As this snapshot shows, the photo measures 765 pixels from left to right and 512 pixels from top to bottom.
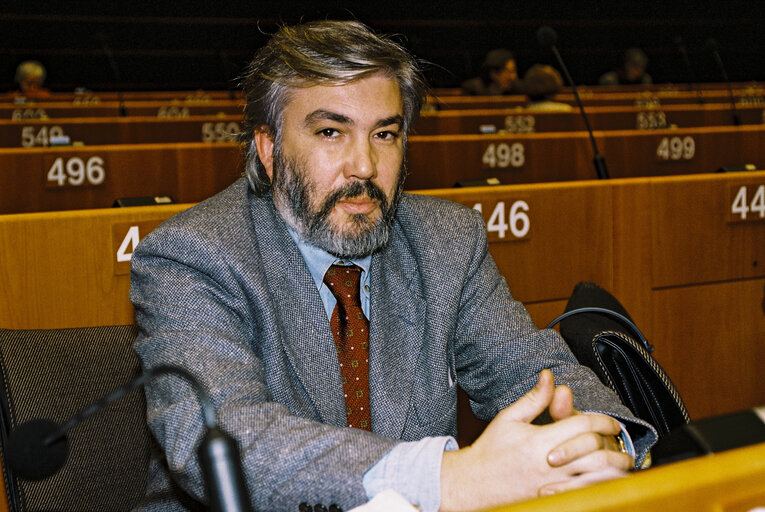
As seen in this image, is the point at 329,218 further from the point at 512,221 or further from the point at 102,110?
the point at 102,110

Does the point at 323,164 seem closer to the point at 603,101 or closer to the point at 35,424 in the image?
the point at 35,424

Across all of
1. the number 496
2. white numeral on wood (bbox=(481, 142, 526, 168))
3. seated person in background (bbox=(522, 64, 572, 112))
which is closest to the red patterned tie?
the number 496

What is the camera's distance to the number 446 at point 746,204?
239 cm

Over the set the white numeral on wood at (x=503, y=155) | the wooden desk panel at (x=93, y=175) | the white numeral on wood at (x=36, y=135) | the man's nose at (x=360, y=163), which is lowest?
the man's nose at (x=360, y=163)

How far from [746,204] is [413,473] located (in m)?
1.82

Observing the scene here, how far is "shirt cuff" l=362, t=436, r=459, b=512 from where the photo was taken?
0.93m

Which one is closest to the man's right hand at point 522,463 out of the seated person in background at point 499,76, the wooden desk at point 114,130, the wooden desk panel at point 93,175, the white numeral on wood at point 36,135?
the wooden desk panel at point 93,175

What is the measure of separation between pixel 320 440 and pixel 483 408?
0.56 metres

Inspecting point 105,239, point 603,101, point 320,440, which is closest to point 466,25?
point 603,101

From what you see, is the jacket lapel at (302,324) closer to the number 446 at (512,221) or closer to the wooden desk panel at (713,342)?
the number 446 at (512,221)

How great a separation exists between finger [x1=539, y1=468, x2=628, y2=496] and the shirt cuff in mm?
119

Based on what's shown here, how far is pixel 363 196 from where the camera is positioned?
1.35m

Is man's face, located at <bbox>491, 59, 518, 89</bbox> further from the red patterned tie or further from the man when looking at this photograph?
the red patterned tie

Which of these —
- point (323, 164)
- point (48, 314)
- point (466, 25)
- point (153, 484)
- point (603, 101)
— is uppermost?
point (466, 25)
